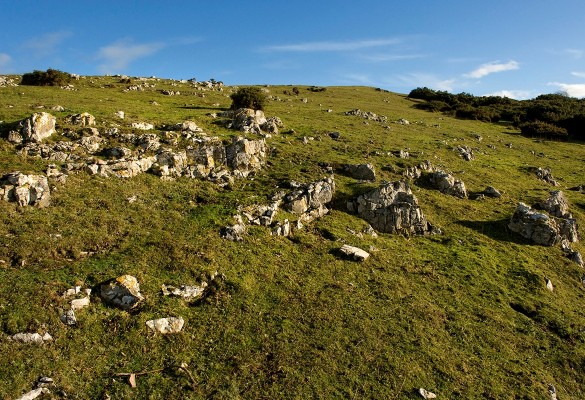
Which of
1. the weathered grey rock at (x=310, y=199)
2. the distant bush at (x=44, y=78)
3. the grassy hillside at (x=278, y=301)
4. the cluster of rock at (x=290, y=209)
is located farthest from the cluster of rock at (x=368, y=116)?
the distant bush at (x=44, y=78)

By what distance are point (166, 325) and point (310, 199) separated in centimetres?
1409

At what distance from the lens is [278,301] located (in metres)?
18.9

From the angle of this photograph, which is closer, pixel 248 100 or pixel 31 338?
pixel 31 338

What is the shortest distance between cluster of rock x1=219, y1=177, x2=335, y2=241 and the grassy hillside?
647mm

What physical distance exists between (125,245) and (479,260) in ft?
70.6

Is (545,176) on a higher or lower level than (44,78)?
lower

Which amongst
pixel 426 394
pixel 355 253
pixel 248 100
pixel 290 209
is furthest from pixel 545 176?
pixel 426 394

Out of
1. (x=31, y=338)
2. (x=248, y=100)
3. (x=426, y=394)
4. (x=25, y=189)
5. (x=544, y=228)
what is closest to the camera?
(x=31, y=338)

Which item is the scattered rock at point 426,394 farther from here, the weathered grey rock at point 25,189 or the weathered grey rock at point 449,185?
the weathered grey rock at point 449,185

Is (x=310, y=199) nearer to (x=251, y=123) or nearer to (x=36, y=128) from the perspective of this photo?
(x=251, y=123)

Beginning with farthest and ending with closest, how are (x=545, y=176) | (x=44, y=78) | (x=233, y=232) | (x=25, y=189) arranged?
1. (x=44, y=78)
2. (x=545, y=176)
3. (x=233, y=232)
4. (x=25, y=189)

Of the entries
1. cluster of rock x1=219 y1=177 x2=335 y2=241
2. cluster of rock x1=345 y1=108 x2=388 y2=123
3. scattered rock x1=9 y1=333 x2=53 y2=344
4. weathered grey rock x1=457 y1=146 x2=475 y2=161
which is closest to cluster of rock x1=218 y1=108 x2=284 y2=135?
cluster of rock x1=219 y1=177 x2=335 y2=241

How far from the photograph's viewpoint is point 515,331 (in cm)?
1975

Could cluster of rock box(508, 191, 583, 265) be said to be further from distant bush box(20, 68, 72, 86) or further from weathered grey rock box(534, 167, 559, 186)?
distant bush box(20, 68, 72, 86)
